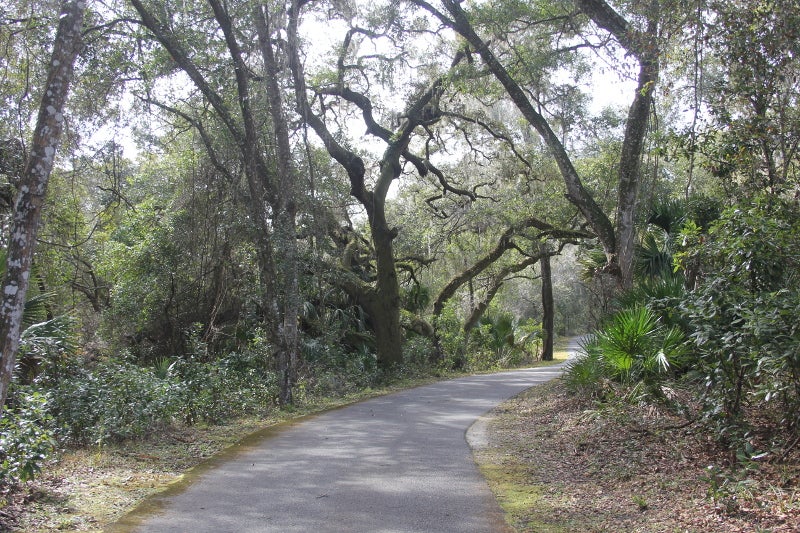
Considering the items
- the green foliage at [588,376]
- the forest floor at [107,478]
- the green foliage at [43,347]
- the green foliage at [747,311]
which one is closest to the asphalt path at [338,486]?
the forest floor at [107,478]

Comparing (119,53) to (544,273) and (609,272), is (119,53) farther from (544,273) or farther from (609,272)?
(544,273)

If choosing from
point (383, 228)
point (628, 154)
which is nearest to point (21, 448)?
point (628, 154)

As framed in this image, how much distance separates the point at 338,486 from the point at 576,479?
8.65ft

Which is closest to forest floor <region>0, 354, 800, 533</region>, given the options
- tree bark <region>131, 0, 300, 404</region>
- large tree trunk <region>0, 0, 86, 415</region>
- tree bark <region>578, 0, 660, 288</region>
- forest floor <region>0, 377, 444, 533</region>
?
forest floor <region>0, 377, 444, 533</region>

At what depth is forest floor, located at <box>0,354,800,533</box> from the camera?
18.0 ft

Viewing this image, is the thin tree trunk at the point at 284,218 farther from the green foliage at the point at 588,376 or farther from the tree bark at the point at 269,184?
the green foliage at the point at 588,376

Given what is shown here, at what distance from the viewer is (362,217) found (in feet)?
78.8

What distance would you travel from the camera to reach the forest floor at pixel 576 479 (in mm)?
5496

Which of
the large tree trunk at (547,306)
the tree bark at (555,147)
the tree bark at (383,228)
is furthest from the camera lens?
the large tree trunk at (547,306)

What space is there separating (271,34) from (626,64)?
23.5 ft

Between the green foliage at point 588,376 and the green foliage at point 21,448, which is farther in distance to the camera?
the green foliage at point 588,376

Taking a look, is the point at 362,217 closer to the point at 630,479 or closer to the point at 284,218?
the point at 284,218

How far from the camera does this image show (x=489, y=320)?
97.5 feet

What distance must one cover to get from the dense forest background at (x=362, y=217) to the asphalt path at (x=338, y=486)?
4.96 ft
